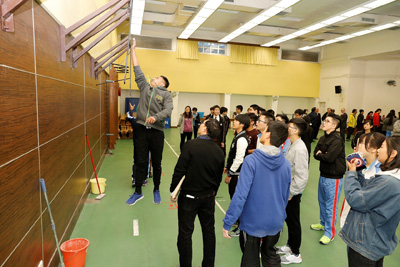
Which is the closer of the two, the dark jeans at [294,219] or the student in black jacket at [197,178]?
the student in black jacket at [197,178]

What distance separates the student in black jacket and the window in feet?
49.9

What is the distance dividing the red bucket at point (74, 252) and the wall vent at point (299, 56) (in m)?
18.1

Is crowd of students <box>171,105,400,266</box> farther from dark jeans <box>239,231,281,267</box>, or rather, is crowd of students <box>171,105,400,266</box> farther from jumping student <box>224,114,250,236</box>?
jumping student <box>224,114,250,236</box>

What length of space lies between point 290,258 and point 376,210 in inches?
61.6

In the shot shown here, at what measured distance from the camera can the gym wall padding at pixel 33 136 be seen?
1.58 meters

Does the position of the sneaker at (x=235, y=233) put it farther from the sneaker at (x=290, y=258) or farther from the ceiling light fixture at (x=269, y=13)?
the ceiling light fixture at (x=269, y=13)

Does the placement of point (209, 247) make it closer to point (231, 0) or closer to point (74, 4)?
point (74, 4)

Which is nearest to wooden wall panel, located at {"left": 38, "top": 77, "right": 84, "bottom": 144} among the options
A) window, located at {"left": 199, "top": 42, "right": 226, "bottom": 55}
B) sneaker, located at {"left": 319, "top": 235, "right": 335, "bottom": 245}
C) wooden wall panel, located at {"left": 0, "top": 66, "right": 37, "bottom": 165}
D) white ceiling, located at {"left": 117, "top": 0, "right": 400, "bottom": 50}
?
wooden wall panel, located at {"left": 0, "top": 66, "right": 37, "bottom": 165}

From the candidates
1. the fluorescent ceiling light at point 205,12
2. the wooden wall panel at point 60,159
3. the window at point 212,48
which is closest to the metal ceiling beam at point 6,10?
the wooden wall panel at point 60,159

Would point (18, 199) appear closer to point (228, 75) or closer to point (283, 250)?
point (283, 250)

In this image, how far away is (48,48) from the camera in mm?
2369

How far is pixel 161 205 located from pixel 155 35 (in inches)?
525

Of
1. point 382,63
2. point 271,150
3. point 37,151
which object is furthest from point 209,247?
point 382,63

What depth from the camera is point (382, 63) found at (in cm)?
1608
